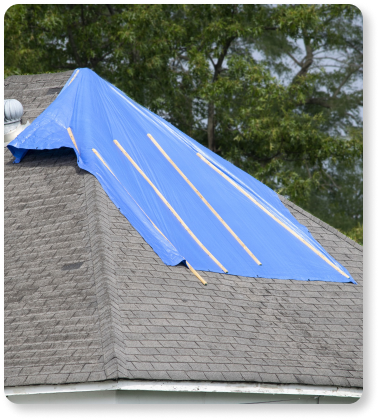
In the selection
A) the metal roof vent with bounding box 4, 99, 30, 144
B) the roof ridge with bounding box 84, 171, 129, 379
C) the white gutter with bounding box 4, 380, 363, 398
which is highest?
the metal roof vent with bounding box 4, 99, 30, 144

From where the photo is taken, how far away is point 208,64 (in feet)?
65.1

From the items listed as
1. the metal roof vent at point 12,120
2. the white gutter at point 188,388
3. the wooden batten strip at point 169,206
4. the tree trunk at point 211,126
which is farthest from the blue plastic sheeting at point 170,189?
the tree trunk at point 211,126

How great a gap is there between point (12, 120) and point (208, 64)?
10.3m

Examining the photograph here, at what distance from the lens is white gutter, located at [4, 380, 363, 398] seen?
6.18 m

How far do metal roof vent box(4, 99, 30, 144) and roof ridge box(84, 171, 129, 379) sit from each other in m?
1.73

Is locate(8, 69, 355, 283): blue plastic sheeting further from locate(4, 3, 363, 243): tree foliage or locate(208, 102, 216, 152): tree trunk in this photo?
locate(208, 102, 216, 152): tree trunk

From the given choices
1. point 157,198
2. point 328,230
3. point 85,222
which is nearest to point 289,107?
point 328,230

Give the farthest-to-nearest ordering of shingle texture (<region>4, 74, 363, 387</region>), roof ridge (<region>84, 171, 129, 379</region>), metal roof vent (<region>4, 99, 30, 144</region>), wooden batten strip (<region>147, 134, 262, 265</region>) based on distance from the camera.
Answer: metal roof vent (<region>4, 99, 30, 144</region>) → wooden batten strip (<region>147, 134, 262, 265</region>) → shingle texture (<region>4, 74, 363, 387</region>) → roof ridge (<region>84, 171, 129, 379</region>)

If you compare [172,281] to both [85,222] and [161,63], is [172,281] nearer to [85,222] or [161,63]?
[85,222]

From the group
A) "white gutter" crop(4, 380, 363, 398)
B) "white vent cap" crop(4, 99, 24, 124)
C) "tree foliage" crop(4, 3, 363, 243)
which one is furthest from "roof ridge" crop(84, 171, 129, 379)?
"tree foliage" crop(4, 3, 363, 243)

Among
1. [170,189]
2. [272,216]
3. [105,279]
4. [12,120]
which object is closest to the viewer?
[105,279]

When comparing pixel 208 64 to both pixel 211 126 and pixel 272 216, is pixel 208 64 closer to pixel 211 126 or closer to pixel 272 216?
pixel 211 126

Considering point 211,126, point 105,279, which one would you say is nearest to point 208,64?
point 211,126

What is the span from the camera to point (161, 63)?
1934cm
